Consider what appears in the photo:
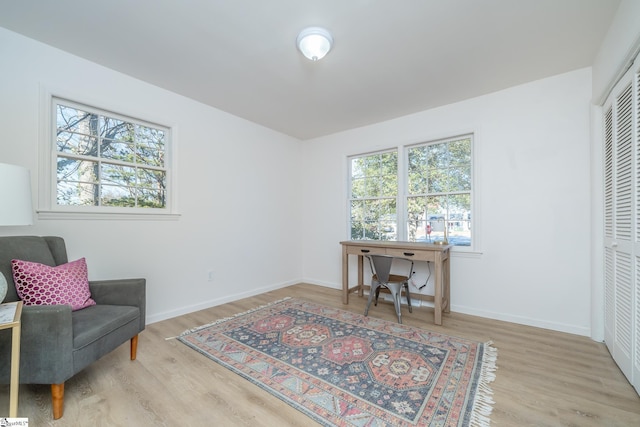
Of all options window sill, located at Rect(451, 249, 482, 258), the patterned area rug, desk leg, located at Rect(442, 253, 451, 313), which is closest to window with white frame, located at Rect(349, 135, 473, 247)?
window sill, located at Rect(451, 249, 482, 258)

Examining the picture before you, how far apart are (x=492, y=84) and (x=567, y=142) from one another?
0.95 m

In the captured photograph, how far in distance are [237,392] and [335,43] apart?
8.99 ft

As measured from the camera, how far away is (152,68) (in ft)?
8.70

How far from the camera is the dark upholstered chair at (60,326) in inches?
58.5

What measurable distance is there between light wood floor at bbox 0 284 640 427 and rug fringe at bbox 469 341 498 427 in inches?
1.5

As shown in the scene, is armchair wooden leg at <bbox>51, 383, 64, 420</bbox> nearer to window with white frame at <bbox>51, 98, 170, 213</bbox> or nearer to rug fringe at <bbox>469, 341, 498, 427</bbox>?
window with white frame at <bbox>51, 98, 170, 213</bbox>

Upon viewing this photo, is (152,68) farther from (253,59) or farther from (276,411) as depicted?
(276,411)

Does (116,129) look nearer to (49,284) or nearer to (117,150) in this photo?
(117,150)

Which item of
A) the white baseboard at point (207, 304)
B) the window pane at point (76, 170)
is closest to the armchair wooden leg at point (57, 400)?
the white baseboard at point (207, 304)

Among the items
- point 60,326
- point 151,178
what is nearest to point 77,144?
point 151,178

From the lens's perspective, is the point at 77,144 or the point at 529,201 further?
the point at 529,201

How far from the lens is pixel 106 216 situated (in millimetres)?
2643

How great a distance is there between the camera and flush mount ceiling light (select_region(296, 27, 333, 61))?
2088 millimetres

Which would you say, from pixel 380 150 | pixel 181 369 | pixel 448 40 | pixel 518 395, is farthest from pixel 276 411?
pixel 380 150
